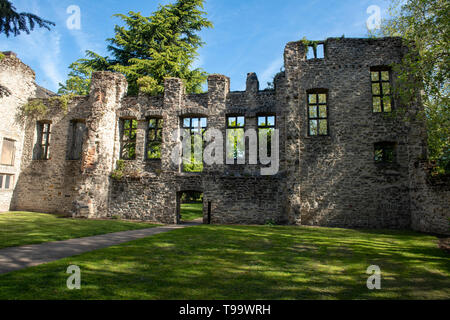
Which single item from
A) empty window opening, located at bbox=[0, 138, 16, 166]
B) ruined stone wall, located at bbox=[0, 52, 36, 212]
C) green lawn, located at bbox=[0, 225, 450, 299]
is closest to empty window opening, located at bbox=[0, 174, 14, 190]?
ruined stone wall, located at bbox=[0, 52, 36, 212]

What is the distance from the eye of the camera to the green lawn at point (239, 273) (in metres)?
3.73

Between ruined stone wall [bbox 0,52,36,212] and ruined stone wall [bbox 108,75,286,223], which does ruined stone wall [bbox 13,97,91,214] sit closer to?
ruined stone wall [bbox 0,52,36,212]

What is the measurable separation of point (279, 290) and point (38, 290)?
3.36 meters

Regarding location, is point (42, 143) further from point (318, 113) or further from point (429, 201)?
point (429, 201)

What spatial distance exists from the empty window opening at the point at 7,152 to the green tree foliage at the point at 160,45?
26.4 feet

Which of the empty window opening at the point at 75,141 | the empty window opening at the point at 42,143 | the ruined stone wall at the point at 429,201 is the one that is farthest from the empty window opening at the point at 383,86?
the empty window opening at the point at 42,143

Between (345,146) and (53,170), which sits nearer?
(345,146)

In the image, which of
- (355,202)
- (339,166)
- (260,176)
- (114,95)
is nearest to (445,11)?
(339,166)

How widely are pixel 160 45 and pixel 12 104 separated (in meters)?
10.3

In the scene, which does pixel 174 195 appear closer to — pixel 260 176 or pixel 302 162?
pixel 260 176

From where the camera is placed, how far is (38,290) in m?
3.61

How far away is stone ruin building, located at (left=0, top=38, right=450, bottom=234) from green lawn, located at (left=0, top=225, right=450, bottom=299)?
5149 mm

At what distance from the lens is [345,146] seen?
13016mm

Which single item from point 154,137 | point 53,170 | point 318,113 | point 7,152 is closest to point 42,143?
point 7,152
